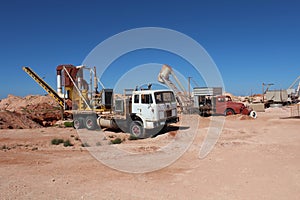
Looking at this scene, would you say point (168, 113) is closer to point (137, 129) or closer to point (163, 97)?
point (163, 97)

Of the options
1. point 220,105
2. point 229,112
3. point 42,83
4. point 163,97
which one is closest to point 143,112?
point 163,97

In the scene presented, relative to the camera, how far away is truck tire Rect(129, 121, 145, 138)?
12.2 meters

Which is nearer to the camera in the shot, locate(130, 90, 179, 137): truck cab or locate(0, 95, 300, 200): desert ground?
Answer: locate(0, 95, 300, 200): desert ground

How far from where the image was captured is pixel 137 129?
40.5 ft

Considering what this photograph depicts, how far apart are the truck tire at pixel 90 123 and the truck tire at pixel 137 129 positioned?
3402mm

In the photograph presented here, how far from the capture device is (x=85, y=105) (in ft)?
50.5

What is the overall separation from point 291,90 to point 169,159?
28.4 metres

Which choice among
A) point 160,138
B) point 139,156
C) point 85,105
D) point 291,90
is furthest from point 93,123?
point 291,90

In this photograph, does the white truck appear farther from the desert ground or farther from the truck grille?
the desert ground

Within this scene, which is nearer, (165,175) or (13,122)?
(165,175)

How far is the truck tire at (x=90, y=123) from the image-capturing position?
49.2ft

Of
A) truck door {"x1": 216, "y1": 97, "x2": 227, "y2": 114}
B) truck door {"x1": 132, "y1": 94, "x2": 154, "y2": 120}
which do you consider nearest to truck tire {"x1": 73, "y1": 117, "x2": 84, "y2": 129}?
truck door {"x1": 132, "y1": 94, "x2": 154, "y2": 120}

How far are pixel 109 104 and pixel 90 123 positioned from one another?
189cm

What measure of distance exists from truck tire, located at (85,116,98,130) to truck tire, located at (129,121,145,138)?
3.40 metres
